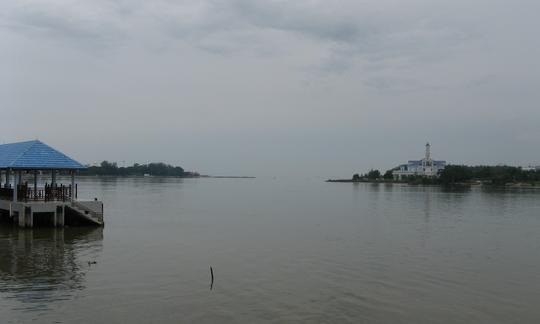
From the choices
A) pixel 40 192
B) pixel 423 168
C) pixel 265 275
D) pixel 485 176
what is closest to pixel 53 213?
pixel 40 192

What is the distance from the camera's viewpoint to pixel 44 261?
62.1ft

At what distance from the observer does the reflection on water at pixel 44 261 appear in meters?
14.4

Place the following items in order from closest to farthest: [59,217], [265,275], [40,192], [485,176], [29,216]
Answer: [265,275], [29,216], [59,217], [40,192], [485,176]

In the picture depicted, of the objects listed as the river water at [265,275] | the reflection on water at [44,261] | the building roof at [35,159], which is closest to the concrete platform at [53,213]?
the reflection on water at [44,261]

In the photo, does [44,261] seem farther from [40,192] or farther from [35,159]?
[40,192]

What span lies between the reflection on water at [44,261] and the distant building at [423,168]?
161m

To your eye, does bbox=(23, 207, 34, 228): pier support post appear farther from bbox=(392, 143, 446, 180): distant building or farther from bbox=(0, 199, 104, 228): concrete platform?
bbox=(392, 143, 446, 180): distant building

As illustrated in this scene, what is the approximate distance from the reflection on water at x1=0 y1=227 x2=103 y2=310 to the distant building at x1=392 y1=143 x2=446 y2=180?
161 m

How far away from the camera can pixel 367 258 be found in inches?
862

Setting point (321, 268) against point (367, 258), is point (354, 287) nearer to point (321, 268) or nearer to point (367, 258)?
point (321, 268)

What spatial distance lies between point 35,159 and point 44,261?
9.88 metres

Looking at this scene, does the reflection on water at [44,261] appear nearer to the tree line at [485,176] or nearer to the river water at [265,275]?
the river water at [265,275]

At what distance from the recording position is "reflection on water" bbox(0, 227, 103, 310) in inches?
567

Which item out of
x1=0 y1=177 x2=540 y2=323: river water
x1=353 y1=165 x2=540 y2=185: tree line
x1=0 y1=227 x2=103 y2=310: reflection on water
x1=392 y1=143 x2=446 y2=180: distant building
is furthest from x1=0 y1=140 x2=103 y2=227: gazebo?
x1=392 y1=143 x2=446 y2=180: distant building
